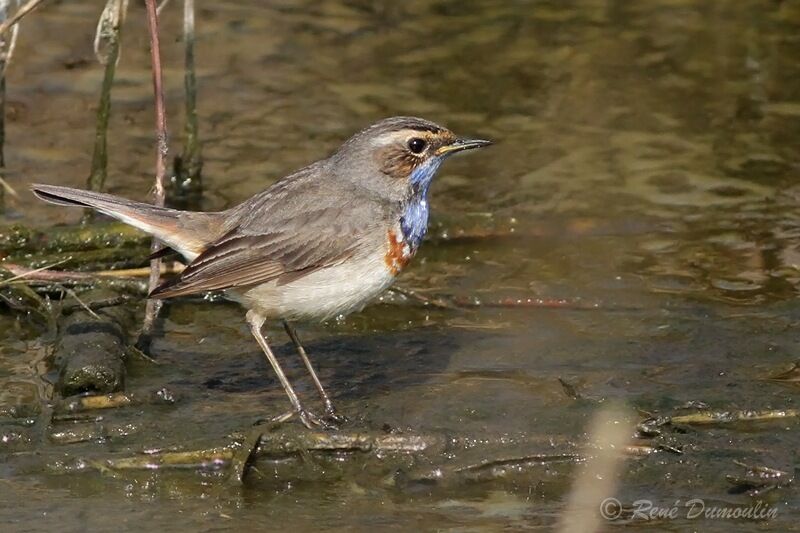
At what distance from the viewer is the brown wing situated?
343 inches

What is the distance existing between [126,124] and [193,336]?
416cm

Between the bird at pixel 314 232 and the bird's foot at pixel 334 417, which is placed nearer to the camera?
the bird's foot at pixel 334 417

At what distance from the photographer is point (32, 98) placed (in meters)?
13.6

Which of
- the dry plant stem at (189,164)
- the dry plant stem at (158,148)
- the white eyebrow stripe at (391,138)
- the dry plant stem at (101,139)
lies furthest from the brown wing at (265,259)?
the dry plant stem at (189,164)

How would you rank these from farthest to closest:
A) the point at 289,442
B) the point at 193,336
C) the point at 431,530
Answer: the point at 193,336 < the point at 289,442 < the point at 431,530

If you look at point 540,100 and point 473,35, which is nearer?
point 540,100

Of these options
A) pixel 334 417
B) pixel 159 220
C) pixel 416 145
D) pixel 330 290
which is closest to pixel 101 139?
pixel 159 220

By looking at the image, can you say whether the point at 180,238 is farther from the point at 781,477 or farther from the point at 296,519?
the point at 781,477

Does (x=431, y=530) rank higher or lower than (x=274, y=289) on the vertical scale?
lower

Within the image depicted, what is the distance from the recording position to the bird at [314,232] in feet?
28.5

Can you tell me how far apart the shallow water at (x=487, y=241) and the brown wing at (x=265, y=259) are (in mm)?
704

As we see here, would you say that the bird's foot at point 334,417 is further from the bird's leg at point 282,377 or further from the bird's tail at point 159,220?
the bird's tail at point 159,220

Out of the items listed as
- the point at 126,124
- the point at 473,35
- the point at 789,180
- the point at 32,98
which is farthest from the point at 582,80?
the point at 32,98

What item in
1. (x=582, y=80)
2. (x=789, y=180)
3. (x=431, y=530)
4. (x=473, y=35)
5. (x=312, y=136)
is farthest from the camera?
(x=473, y=35)
